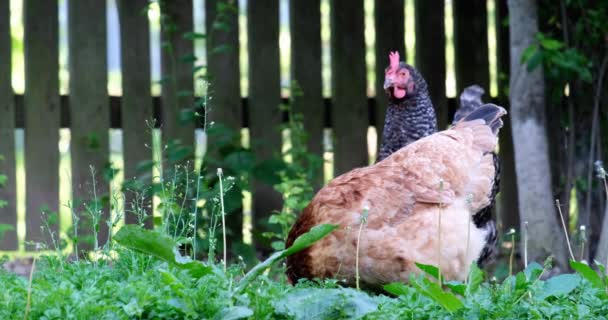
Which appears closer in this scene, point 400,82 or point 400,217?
point 400,217

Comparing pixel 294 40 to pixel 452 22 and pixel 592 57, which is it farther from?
pixel 592 57

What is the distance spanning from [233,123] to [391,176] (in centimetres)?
322

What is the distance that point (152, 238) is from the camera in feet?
9.61

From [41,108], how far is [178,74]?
0.94 m

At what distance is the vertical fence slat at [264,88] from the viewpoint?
7379mm

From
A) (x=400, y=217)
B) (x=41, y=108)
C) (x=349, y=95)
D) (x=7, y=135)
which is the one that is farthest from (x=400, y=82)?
(x=7, y=135)

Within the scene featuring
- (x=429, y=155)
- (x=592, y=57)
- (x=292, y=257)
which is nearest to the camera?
(x=292, y=257)

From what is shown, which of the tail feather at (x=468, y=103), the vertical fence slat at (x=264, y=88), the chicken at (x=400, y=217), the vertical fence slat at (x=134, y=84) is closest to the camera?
the chicken at (x=400, y=217)

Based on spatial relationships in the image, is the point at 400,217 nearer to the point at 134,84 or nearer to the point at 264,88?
the point at 264,88

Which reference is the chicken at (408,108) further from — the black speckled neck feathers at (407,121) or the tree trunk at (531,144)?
the tree trunk at (531,144)

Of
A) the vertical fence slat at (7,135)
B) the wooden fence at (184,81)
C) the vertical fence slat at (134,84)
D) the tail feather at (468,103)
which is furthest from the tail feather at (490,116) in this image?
Answer: the vertical fence slat at (7,135)

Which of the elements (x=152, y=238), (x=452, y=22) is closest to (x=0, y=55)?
(x=452, y=22)

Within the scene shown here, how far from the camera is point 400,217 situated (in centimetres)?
410

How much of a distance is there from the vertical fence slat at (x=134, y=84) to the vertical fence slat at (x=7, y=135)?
2.43 feet
